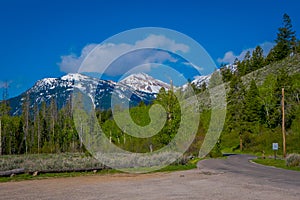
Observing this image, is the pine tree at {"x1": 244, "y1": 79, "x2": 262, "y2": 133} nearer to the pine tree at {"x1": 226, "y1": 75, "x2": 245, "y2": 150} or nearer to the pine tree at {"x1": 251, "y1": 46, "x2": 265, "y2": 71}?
the pine tree at {"x1": 226, "y1": 75, "x2": 245, "y2": 150}

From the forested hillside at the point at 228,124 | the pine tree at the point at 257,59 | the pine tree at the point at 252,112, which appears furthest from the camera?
the pine tree at the point at 257,59

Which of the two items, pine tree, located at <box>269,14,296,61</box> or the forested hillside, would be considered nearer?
the forested hillside

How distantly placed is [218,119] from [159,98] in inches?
425

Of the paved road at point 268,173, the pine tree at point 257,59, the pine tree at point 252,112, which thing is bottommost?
the paved road at point 268,173

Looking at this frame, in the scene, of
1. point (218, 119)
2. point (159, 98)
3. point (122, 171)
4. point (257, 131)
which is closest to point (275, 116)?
point (257, 131)

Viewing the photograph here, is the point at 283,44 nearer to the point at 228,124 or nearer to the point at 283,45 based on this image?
the point at 283,45

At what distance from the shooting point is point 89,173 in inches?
838

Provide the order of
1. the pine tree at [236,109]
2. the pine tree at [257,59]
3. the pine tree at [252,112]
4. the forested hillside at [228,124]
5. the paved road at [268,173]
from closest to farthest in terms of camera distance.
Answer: the paved road at [268,173], the forested hillside at [228,124], the pine tree at [236,109], the pine tree at [252,112], the pine tree at [257,59]

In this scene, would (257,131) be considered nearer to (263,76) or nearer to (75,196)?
(263,76)

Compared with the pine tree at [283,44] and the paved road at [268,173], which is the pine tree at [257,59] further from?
the paved road at [268,173]

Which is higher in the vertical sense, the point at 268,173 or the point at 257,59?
the point at 257,59

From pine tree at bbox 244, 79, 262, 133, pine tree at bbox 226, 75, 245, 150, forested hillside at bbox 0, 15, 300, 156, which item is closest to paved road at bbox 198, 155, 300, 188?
forested hillside at bbox 0, 15, 300, 156

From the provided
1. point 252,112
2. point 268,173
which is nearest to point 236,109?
point 252,112

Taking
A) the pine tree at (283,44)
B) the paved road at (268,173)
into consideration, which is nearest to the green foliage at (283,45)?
the pine tree at (283,44)
